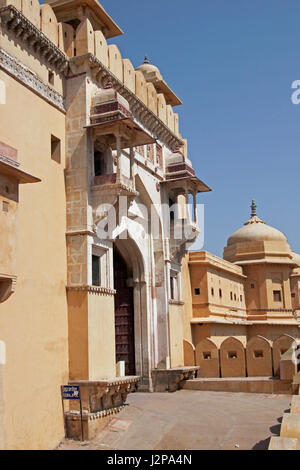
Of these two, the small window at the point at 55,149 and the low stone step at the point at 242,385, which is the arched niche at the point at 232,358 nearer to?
the low stone step at the point at 242,385

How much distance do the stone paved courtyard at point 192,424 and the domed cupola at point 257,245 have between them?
14.0 metres

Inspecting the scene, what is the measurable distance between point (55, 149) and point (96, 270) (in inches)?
132

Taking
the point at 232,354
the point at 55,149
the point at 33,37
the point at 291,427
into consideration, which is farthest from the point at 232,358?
the point at 33,37

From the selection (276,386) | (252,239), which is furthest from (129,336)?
(252,239)

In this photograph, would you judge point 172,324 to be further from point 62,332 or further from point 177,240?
point 62,332

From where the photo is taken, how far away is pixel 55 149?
14102mm

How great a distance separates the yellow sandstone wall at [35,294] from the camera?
11148 mm

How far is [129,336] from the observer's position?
18.1 m

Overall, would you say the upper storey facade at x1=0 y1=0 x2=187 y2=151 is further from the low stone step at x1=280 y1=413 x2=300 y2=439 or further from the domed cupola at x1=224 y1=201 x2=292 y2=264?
the domed cupola at x1=224 y1=201 x2=292 y2=264

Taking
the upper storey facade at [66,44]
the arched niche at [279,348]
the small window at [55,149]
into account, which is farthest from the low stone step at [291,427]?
the upper storey facade at [66,44]

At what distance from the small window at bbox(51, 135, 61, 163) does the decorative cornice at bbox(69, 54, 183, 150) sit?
2158 mm

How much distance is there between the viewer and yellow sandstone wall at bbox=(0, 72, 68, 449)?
1115cm

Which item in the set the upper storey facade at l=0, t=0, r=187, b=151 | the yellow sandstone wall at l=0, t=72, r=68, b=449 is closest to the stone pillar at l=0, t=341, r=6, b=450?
the yellow sandstone wall at l=0, t=72, r=68, b=449

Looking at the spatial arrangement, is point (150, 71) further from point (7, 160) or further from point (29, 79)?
point (7, 160)
